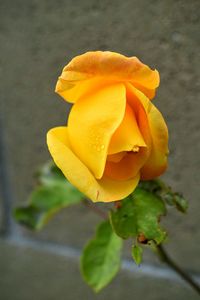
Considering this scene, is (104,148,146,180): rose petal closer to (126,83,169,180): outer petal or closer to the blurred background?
(126,83,169,180): outer petal

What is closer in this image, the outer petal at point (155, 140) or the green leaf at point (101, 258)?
the outer petal at point (155, 140)

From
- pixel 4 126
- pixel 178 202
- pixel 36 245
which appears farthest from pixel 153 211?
pixel 36 245

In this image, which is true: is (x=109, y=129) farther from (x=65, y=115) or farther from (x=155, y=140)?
(x=65, y=115)

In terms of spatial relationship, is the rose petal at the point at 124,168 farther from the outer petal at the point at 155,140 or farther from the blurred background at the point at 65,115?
the blurred background at the point at 65,115

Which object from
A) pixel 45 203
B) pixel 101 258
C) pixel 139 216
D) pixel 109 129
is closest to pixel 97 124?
pixel 109 129

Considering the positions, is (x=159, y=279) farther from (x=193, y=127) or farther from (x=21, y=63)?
(x=21, y=63)

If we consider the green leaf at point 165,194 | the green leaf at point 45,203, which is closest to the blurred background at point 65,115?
the green leaf at point 45,203
